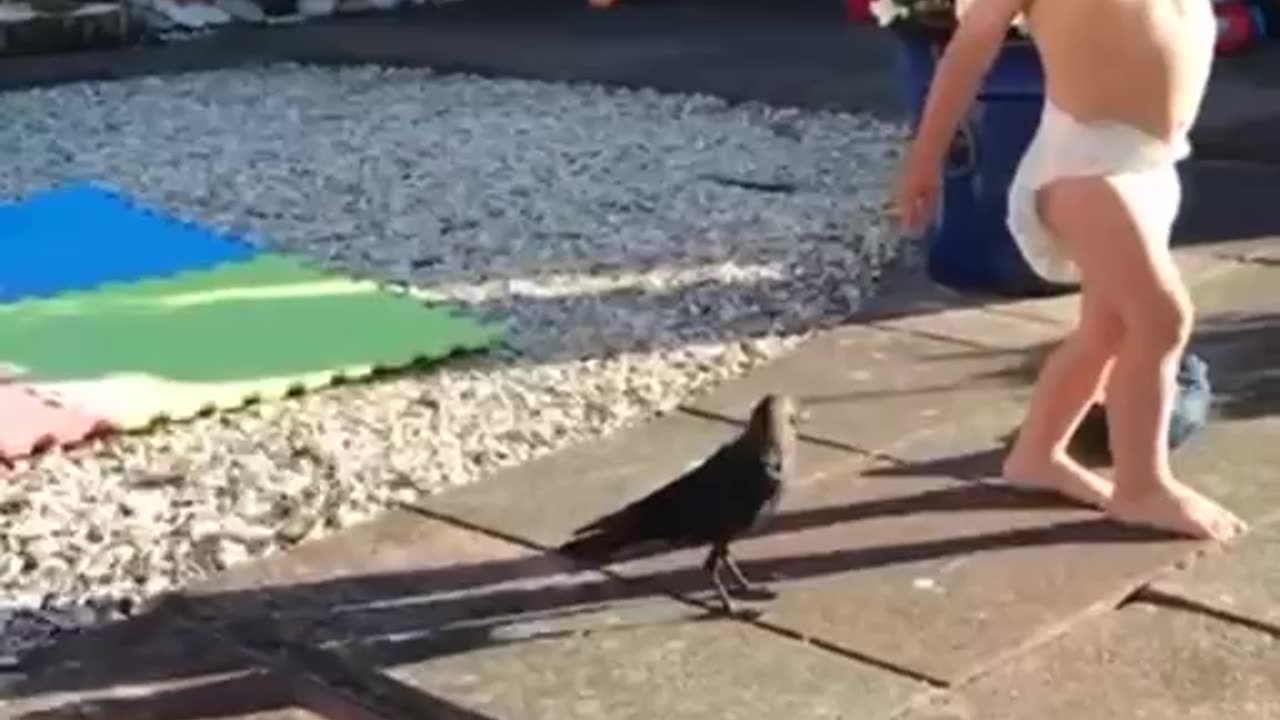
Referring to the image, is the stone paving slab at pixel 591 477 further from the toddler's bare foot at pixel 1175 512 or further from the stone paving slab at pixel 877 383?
the toddler's bare foot at pixel 1175 512

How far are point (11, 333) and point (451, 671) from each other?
2035 mm

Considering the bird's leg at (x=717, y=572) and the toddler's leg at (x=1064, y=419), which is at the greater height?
Result: the toddler's leg at (x=1064, y=419)

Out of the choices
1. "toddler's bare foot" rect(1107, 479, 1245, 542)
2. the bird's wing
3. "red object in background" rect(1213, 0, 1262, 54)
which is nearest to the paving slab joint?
"toddler's bare foot" rect(1107, 479, 1245, 542)

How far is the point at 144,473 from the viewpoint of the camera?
12.4ft

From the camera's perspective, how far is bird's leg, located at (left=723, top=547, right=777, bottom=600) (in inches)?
124

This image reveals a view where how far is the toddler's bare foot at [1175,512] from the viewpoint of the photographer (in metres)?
3.30

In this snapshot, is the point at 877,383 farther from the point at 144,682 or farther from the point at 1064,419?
the point at 144,682

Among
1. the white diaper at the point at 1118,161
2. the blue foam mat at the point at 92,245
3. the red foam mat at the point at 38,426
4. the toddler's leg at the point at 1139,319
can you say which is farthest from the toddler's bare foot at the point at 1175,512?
the blue foam mat at the point at 92,245

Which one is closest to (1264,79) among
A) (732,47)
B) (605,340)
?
(732,47)

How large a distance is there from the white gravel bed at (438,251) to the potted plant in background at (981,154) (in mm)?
208

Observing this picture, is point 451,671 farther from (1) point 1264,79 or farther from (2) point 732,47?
(2) point 732,47

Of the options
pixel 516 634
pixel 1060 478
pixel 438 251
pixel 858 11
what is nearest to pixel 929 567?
pixel 1060 478

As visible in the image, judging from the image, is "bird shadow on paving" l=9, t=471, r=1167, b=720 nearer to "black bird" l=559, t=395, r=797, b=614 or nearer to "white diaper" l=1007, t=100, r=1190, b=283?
"black bird" l=559, t=395, r=797, b=614

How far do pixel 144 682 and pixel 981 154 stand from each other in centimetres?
242
